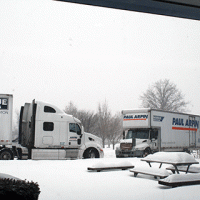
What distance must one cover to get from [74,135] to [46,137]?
140 centimetres

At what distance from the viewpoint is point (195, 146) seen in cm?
2134

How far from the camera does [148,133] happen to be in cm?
1756

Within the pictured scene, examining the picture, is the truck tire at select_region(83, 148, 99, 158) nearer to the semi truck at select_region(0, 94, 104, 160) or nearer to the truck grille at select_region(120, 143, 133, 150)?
the semi truck at select_region(0, 94, 104, 160)

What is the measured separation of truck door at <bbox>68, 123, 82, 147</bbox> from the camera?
1505 cm

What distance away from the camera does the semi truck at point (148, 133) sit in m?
17.2

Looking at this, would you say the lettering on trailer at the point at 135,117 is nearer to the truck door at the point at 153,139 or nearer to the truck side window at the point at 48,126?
the truck door at the point at 153,139

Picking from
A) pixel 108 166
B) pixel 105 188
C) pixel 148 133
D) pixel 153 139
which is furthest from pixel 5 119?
pixel 105 188

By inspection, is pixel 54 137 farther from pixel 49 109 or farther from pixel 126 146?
pixel 126 146

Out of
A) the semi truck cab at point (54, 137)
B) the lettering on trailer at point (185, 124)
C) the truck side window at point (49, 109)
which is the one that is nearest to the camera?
the semi truck cab at point (54, 137)

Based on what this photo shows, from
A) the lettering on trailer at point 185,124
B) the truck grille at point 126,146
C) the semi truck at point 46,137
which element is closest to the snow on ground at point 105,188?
the semi truck at point 46,137

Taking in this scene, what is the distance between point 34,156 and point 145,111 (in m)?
6.75

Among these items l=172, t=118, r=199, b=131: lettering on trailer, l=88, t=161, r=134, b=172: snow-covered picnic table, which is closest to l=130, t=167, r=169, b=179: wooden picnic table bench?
l=88, t=161, r=134, b=172: snow-covered picnic table

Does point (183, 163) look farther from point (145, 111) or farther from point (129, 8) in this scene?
point (145, 111)

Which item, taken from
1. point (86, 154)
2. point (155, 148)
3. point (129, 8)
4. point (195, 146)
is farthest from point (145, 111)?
point (129, 8)
